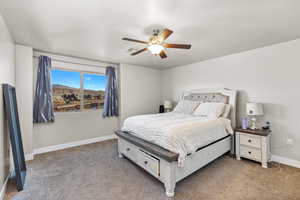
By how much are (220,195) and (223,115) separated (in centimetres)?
182

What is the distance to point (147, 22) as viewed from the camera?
6.75ft

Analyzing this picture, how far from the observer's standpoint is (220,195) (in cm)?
190

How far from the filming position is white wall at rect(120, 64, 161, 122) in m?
4.58

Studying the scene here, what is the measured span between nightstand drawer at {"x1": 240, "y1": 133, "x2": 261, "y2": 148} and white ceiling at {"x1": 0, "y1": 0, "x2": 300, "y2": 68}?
191cm

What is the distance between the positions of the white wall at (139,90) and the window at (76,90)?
699 millimetres

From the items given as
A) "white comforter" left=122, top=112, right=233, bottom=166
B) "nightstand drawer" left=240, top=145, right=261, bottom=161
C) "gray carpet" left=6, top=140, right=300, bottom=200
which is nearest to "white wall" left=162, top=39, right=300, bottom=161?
"nightstand drawer" left=240, top=145, right=261, bottom=161

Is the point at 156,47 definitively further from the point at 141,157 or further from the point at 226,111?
the point at 226,111

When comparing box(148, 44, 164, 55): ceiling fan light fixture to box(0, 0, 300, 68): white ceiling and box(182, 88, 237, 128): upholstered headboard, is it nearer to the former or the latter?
box(0, 0, 300, 68): white ceiling

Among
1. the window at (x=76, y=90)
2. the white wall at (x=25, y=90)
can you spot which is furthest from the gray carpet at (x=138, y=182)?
the window at (x=76, y=90)

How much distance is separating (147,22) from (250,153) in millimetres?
3155

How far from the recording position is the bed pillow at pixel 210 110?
317 centimetres

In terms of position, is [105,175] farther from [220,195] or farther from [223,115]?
[223,115]

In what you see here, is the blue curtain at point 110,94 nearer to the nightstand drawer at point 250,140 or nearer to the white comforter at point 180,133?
the white comforter at point 180,133

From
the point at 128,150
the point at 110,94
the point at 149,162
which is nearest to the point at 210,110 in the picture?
the point at 149,162
